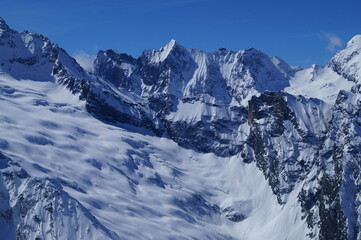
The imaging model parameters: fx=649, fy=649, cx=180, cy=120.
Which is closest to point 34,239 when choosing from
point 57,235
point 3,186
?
point 57,235

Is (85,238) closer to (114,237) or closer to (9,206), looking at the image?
(114,237)

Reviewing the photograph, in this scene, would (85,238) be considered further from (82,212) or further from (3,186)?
(3,186)

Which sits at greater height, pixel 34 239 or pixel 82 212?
pixel 82 212

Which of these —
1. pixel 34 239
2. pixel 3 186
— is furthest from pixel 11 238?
pixel 3 186

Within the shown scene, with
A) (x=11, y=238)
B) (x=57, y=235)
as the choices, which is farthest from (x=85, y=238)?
(x=11, y=238)

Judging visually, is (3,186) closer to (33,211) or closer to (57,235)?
(33,211)

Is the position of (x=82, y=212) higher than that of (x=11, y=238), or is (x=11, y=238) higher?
(x=82, y=212)

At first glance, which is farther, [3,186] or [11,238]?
[3,186]
